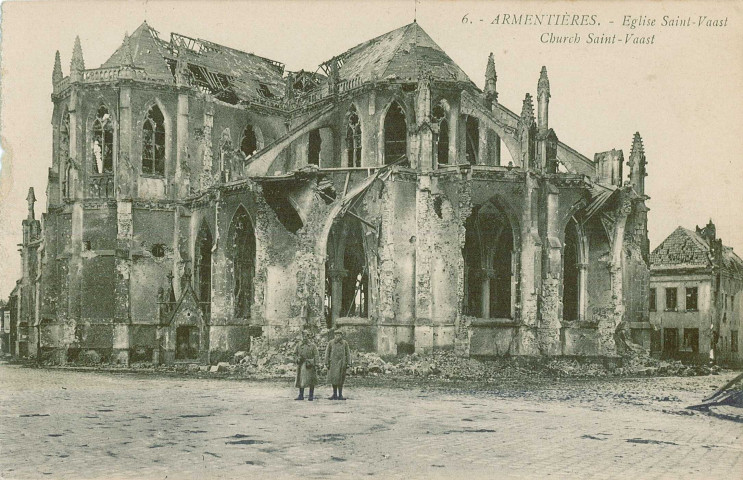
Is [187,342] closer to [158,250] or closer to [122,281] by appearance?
[122,281]

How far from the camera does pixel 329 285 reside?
30297 mm

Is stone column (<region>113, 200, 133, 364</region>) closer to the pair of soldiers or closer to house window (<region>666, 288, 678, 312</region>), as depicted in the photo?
the pair of soldiers

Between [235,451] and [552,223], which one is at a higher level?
[552,223]

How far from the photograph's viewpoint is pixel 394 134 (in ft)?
99.9

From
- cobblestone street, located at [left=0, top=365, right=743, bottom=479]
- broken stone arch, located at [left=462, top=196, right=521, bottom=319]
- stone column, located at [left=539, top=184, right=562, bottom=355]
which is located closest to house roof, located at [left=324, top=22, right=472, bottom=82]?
broken stone arch, located at [left=462, top=196, right=521, bottom=319]

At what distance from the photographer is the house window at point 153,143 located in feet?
109

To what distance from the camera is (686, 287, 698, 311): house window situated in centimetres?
4056

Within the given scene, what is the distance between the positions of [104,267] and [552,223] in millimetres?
18758

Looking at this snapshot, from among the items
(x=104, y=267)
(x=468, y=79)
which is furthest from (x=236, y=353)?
(x=468, y=79)

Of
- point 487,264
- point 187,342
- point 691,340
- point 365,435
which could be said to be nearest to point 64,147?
point 187,342

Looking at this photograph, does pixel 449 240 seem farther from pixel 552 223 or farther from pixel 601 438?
pixel 601 438

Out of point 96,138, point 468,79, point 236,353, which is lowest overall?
point 236,353

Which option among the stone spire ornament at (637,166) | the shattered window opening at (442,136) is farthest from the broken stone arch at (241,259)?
the stone spire ornament at (637,166)

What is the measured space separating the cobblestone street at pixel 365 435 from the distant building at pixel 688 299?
69.3 ft
